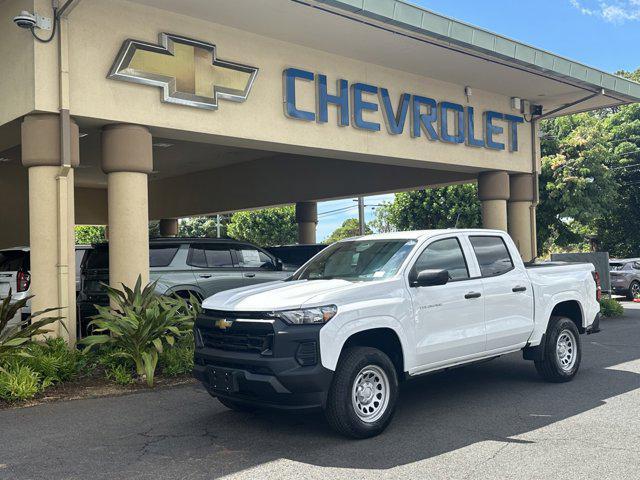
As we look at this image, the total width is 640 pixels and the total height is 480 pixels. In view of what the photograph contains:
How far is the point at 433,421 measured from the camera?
641 centimetres

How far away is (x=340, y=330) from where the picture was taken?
5660 millimetres

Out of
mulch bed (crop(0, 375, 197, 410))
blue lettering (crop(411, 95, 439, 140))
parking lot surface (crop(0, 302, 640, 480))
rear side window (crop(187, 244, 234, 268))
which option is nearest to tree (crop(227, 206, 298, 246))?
blue lettering (crop(411, 95, 439, 140))

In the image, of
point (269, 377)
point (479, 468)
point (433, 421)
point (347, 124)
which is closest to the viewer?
point (479, 468)

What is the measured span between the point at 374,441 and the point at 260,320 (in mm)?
1475

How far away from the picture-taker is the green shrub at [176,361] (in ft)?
28.1

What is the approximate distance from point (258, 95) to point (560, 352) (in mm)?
6189

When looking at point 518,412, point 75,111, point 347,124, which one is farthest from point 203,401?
point 347,124

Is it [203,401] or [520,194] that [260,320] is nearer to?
[203,401]

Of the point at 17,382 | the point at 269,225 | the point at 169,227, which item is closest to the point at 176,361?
the point at 17,382

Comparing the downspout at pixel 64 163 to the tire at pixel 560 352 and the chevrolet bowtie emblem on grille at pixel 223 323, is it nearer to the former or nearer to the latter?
the chevrolet bowtie emblem on grille at pixel 223 323

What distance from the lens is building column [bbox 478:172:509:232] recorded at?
15.8 meters

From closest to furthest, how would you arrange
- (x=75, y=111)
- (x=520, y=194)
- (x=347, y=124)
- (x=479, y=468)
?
1. (x=479, y=468)
2. (x=75, y=111)
3. (x=347, y=124)
4. (x=520, y=194)

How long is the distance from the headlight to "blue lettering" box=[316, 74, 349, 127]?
6.67 m

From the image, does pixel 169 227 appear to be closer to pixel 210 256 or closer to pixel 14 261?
pixel 210 256
